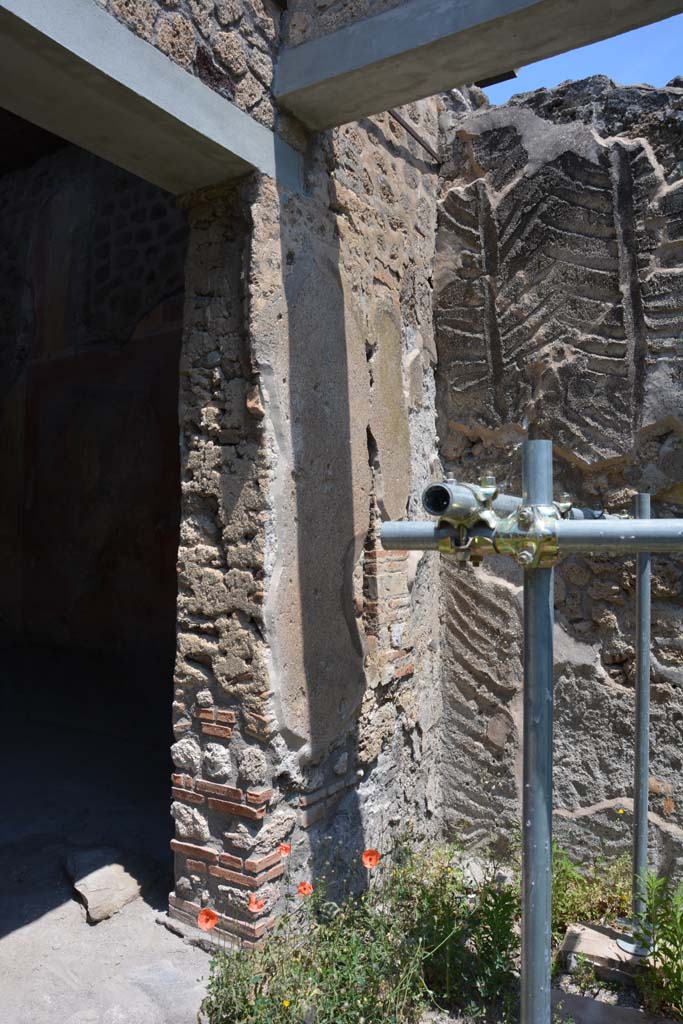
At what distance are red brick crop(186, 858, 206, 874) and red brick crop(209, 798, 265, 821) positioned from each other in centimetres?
17

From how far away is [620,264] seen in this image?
315 centimetres

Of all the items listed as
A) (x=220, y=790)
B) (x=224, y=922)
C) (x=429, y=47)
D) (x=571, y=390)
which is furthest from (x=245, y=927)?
(x=429, y=47)

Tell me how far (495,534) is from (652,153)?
2494mm

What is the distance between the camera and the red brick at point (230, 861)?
237 centimetres

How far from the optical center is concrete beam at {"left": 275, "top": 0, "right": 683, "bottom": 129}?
2.10 m

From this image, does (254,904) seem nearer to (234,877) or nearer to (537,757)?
(234,877)

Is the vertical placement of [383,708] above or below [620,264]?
below

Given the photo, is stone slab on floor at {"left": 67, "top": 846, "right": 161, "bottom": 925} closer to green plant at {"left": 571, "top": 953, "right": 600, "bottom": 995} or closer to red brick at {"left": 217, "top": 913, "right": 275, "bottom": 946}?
red brick at {"left": 217, "top": 913, "right": 275, "bottom": 946}

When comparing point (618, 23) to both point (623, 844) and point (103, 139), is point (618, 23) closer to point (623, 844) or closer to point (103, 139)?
point (103, 139)

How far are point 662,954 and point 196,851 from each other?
4.97 feet

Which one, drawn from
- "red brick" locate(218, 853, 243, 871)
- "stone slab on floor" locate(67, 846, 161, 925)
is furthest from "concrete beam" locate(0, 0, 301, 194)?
"stone slab on floor" locate(67, 846, 161, 925)

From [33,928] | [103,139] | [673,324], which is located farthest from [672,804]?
[103,139]

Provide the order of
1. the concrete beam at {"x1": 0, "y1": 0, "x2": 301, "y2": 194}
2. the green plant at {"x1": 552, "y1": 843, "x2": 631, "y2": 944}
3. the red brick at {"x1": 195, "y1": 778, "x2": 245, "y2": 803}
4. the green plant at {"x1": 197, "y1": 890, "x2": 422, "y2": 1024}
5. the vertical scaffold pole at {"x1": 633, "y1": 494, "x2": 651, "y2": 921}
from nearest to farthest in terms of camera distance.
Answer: the concrete beam at {"x1": 0, "y1": 0, "x2": 301, "y2": 194}
the green plant at {"x1": 197, "y1": 890, "x2": 422, "y2": 1024}
the red brick at {"x1": 195, "y1": 778, "x2": 245, "y2": 803}
the vertical scaffold pole at {"x1": 633, "y1": 494, "x2": 651, "y2": 921}
the green plant at {"x1": 552, "y1": 843, "x2": 631, "y2": 944}

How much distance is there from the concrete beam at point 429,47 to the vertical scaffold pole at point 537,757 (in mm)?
1407
